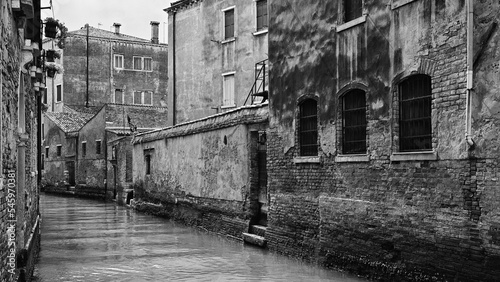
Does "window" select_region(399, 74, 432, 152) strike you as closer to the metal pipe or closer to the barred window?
the metal pipe

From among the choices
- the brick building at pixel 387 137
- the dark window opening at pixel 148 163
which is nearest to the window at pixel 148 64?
the dark window opening at pixel 148 163

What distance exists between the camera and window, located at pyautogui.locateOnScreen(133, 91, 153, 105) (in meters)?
48.4

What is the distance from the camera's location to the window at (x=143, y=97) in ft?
→ 159

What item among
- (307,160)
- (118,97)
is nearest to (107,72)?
(118,97)

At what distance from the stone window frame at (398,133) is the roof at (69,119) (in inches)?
1366

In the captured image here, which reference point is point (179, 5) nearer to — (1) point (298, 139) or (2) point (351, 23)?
(1) point (298, 139)

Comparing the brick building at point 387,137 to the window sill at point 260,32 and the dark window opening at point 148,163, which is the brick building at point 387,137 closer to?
the window sill at point 260,32

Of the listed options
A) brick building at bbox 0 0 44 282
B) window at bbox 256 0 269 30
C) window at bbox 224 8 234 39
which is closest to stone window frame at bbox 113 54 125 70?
window at bbox 224 8 234 39

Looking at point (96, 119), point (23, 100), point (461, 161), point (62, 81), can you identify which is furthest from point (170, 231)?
point (62, 81)

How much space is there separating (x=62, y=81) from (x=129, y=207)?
1714 centimetres

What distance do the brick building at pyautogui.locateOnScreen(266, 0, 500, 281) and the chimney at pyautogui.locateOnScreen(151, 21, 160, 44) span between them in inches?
1411

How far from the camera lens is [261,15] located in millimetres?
24391

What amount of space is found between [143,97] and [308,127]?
118ft

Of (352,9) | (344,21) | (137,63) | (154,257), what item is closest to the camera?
(352,9)
